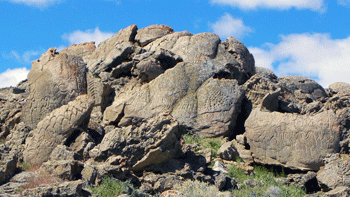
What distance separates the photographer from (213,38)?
2009 centimetres

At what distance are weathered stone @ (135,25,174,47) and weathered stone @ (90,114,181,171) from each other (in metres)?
9.18

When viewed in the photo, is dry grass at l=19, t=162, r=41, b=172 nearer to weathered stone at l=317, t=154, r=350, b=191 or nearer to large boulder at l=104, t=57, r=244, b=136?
large boulder at l=104, t=57, r=244, b=136

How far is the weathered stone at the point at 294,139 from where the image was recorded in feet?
44.9

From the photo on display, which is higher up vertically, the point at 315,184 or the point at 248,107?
the point at 248,107

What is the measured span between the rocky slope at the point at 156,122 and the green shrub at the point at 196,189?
10.7 inches

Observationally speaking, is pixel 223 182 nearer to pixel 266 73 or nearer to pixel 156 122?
pixel 156 122

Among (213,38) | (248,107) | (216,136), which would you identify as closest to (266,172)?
(216,136)

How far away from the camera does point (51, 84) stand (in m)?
15.2

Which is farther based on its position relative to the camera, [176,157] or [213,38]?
[213,38]

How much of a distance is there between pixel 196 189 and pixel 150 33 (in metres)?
11.6

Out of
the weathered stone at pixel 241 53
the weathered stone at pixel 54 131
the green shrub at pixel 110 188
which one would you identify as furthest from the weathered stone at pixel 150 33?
the green shrub at pixel 110 188

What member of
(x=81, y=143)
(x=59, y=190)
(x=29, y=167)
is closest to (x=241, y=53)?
(x=81, y=143)

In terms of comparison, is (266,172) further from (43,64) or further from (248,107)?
(43,64)

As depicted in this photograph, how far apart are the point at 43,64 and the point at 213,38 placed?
749cm
